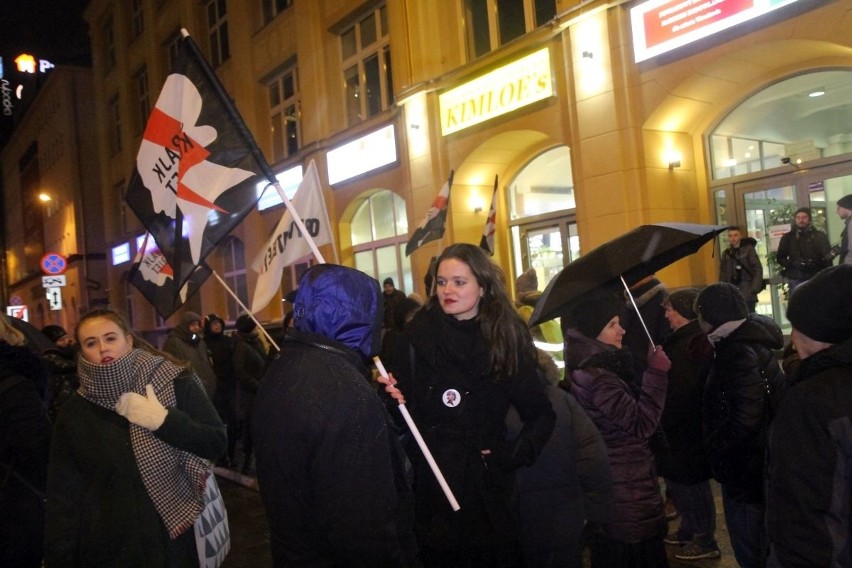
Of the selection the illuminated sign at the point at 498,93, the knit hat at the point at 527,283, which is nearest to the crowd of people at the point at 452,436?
the knit hat at the point at 527,283

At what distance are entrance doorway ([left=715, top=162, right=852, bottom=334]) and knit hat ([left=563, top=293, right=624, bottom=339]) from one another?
23.0ft

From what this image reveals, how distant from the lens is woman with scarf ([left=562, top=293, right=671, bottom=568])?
3.23 m

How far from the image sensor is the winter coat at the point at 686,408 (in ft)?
12.8

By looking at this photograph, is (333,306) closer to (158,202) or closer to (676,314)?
(158,202)

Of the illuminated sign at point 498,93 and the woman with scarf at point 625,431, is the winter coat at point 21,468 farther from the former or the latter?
the illuminated sign at point 498,93

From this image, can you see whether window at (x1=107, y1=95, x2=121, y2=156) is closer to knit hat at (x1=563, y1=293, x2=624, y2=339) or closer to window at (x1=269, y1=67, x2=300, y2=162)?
window at (x1=269, y1=67, x2=300, y2=162)

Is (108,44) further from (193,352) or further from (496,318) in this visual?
(496,318)

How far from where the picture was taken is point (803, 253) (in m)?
8.38

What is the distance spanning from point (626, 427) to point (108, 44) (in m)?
32.1

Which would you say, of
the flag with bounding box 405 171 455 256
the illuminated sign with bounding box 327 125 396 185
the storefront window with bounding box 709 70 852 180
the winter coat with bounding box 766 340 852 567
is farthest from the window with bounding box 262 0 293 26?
the winter coat with bounding box 766 340 852 567

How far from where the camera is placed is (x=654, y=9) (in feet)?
30.5

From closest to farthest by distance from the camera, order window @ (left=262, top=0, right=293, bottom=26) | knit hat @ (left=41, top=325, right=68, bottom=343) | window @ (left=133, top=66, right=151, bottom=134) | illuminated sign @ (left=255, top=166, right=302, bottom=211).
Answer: knit hat @ (left=41, top=325, right=68, bottom=343), illuminated sign @ (left=255, top=166, right=302, bottom=211), window @ (left=262, top=0, right=293, bottom=26), window @ (left=133, top=66, right=151, bottom=134)

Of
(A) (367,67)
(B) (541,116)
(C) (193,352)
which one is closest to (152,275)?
(C) (193,352)

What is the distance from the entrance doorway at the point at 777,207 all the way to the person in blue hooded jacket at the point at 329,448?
8.75 metres
